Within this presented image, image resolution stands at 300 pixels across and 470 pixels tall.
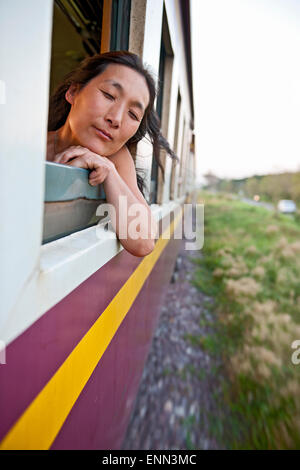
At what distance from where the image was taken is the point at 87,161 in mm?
987

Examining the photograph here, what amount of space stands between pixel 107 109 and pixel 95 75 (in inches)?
6.4

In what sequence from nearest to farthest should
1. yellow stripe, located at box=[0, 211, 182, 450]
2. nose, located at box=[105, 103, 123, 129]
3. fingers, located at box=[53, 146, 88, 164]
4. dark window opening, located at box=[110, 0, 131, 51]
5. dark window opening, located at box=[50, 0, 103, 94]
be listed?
yellow stripe, located at box=[0, 211, 182, 450]
fingers, located at box=[53, 146, 88, 164]
nose, located at box=[105, 103, 123, 129]
dark window opening, located at box=[110, 0, 131, 51]
dark window opening, located at box=[50, 0, 103, 94]

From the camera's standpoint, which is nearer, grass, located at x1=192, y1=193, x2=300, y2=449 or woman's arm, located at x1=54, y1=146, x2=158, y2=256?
woman's arm, located at x1=54, y1=146, x2=158, y2=256

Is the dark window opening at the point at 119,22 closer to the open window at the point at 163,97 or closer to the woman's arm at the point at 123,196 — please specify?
the woman's arm at the point at 123,196

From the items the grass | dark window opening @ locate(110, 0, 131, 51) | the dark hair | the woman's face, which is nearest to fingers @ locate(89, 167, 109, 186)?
the woman's face

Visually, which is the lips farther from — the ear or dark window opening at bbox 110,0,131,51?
dark window opening at bbox 110,0,131,51

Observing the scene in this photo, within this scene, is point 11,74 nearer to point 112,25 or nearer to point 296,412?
point 112,25

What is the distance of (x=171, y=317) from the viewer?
17.1 ft

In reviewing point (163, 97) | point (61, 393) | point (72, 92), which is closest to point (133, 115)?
point (72, 92)

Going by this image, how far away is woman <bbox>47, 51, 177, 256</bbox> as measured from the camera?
1.08 metres

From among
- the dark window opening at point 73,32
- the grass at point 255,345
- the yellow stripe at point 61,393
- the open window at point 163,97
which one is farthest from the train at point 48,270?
the grass at point 255,345

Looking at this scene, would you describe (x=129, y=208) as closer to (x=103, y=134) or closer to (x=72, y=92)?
(x=103, y=134)
